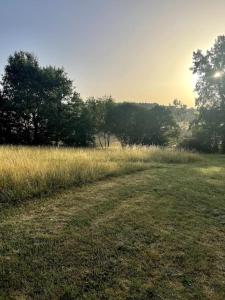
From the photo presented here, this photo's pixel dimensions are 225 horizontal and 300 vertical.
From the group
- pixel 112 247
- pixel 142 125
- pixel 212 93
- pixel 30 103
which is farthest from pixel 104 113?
pixel 112 247

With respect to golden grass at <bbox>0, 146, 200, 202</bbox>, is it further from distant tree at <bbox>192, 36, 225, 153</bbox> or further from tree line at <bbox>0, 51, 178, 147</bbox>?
distant tree at <bbox>192, 36, 225, 153</bbox>

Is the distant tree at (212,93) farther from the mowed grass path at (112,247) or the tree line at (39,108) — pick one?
the mowed grass path at (112,247)

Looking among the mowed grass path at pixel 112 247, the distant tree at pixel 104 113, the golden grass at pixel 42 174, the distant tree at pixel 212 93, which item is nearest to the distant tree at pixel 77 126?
the distant tree at pixel 212 93

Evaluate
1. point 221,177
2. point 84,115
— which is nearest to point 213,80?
point 84,115

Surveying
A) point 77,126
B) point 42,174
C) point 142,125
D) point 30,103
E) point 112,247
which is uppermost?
point 30,103

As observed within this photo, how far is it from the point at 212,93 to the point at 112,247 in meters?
31.3

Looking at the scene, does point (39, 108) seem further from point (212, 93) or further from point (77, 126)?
point (212, 93)

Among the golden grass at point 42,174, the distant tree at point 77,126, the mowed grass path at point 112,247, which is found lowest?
the mowed grass path at point 112,247

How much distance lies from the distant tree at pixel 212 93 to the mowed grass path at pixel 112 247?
83.4ft

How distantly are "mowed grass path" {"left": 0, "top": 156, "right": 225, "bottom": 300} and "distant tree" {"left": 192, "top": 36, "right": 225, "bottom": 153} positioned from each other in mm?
25423

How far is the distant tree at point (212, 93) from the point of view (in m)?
31.3

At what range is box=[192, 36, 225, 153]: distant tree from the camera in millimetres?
31344

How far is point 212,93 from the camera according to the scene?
3331 cm

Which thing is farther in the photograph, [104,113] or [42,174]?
[104,113]
